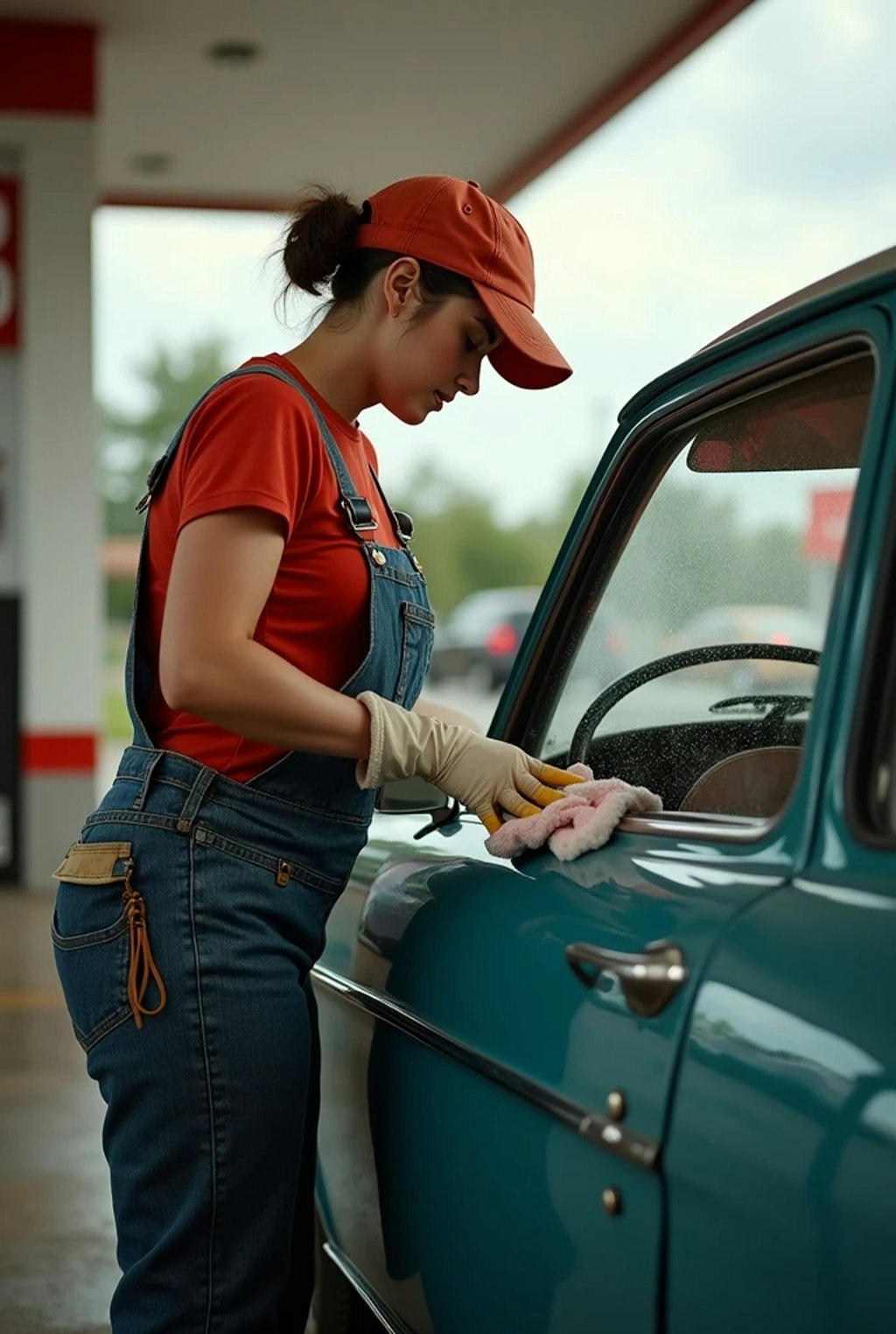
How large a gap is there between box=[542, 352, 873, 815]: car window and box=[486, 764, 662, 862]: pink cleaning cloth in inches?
2.8

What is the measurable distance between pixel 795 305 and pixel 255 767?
2.64 ft

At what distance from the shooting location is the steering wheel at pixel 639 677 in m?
1.90

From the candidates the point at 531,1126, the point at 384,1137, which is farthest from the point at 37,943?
the point at 531,1126

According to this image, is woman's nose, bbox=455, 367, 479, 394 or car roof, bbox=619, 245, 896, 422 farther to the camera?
woman's nose, bbox=455, 367, 479, 394

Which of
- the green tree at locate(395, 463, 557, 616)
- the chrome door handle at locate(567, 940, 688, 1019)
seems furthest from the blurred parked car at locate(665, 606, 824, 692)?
the green tree at locate(395, 463, 557, 616)

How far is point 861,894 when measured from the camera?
1.24 m

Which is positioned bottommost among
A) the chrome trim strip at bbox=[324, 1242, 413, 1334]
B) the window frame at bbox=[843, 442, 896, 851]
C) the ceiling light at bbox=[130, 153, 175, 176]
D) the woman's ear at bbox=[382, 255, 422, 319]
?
the chrome trim strip at bbox=[324, 1242, 413, 1334]

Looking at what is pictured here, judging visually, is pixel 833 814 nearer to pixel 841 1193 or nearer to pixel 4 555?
pixel 841 1193

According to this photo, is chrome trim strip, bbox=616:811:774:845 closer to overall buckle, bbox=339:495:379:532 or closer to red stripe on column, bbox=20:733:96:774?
overall buckle, bbox=339:495:379:532

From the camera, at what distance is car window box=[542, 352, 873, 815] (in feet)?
5.21

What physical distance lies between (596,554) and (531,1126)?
2.57ft

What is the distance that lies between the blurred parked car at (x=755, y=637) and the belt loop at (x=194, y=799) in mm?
587

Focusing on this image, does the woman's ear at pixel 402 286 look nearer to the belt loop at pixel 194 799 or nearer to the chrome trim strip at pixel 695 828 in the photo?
the belt loop at pixel 194 799

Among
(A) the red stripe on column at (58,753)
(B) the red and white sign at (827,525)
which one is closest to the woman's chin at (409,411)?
(B) the red and white sign at (827,525)
